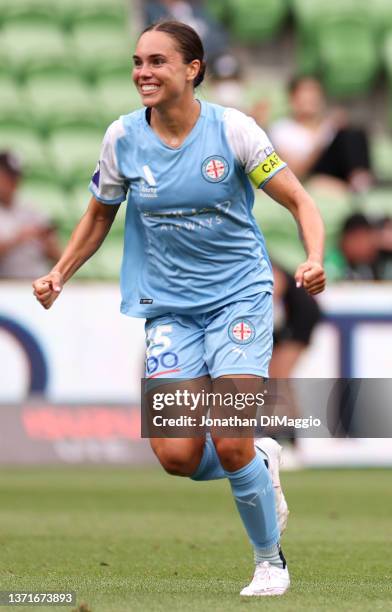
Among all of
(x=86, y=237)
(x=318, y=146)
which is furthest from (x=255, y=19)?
(x=86, y=237)

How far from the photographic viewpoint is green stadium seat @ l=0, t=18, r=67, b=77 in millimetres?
→ 16172

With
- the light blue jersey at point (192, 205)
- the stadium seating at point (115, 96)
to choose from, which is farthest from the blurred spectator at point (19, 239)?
the light blue jersey at point (192, 205)

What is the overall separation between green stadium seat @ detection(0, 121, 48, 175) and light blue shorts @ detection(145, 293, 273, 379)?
8.88 metres

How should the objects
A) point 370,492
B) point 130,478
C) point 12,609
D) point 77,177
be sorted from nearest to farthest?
1. point 12,609
2. point 370,492
3. point 130,478
4. point 77,177

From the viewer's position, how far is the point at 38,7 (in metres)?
16.7

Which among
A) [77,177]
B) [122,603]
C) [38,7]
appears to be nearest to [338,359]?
[77,177]

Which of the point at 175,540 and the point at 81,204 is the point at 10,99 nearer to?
the point at 81,204

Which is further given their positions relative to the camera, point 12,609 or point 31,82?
point 31,82

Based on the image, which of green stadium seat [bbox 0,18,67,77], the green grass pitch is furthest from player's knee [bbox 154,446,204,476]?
green stadium seat [bbox 0,18,67,77]

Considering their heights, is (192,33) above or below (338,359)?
above

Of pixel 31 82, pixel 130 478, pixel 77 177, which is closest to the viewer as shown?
pixel 130 478

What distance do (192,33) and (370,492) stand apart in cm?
529

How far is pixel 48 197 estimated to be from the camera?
47.0 ft

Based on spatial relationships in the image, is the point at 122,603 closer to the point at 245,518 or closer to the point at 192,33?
the point at 245,518
